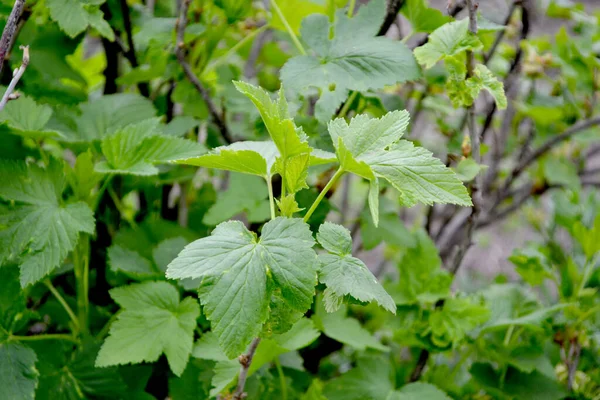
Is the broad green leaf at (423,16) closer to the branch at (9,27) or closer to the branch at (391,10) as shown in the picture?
the branch at (391,10)

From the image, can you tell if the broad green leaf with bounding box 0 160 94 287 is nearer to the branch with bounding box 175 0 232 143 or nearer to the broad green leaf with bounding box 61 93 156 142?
the broad green leaf with bounding box 61 93 156 142

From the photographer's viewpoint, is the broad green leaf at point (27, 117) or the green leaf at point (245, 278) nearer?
the green leaf at point (245, 278)

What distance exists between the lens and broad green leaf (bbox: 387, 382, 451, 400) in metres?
0.91

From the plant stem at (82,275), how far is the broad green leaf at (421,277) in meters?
0.56

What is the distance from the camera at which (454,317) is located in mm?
956

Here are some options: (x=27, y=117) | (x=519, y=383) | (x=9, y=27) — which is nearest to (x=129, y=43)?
(x=27, y=117)

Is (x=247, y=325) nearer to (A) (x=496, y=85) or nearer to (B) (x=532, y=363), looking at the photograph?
(A) (x=496, y=85)

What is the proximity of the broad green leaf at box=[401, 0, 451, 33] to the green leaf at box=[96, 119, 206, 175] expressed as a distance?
47cm

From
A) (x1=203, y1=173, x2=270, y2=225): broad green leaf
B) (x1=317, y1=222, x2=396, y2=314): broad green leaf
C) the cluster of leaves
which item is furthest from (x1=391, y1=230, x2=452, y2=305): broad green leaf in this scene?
(x1=317, y1=222, x2=396, y2=314): broad green leaf

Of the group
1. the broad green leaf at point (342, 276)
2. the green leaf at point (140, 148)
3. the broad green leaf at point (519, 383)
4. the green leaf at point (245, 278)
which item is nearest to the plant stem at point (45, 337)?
the green leaf at point (140, 148)

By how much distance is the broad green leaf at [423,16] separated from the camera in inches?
38.5

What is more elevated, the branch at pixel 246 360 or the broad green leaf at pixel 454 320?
the branch at pixel 246 360

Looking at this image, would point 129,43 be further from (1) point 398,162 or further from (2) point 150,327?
(1) point 398,162

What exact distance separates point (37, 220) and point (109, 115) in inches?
12.0
